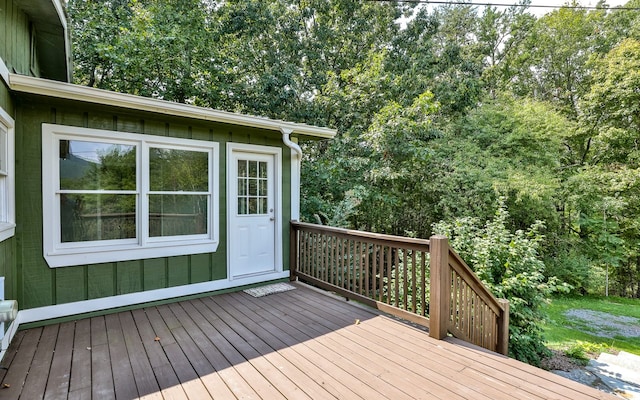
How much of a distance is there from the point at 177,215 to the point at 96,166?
97 cm

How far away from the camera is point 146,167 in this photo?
11.6ft

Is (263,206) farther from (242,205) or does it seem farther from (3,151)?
(3,151)

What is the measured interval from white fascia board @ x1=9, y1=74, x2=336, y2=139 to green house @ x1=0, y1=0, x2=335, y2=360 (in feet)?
0.04

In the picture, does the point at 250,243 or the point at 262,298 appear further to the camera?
the point at 250,243

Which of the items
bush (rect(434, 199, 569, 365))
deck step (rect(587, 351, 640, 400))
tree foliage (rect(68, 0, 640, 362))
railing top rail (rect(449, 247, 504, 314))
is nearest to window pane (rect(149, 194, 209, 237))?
railing top rail (rect(449, 247, 504, 314))

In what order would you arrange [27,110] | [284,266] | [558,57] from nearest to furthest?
[27,110] < [284,266] < [558,57]

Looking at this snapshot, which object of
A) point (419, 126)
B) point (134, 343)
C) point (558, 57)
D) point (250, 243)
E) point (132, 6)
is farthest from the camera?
point (558, 57)

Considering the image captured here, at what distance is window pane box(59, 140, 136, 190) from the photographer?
3156 millimetres

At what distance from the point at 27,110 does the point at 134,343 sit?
2.39m

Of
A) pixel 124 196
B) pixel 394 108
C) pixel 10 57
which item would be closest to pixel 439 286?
pixel 124 196

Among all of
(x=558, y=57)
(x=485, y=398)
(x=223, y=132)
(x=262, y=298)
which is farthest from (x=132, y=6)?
(x=558, y=57)

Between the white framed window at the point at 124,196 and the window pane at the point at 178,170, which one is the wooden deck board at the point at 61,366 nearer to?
the white framed window at the point at 124,196

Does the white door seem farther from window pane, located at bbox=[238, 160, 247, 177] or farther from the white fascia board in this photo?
the white fascia board

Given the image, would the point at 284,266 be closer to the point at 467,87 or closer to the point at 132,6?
the point at 467,87
